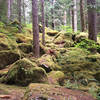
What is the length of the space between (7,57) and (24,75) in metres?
3.73

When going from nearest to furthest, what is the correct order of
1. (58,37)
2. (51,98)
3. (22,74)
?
1. (51,98)
2. (22,74)
3. (58,37)

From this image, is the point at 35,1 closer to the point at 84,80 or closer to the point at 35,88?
the point at 84,80

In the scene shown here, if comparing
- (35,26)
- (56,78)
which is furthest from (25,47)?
(56,78)

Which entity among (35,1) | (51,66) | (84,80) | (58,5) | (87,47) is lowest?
(84,80)

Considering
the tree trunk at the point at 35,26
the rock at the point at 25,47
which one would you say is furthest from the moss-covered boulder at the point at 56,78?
the rock at the point at 25,47

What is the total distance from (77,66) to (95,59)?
126 cm

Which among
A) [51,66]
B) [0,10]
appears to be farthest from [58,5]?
[0,10]

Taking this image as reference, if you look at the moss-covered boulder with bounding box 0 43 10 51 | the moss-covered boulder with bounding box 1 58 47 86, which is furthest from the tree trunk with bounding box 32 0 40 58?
the moss-covered boulder with bounding box 1 58 47 86

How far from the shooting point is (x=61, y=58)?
10625 mm

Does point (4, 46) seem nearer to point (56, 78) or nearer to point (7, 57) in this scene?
point (7, 57)

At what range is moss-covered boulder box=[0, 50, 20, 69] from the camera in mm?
9452

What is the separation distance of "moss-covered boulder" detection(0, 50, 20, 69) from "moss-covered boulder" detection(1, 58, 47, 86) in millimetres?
3069

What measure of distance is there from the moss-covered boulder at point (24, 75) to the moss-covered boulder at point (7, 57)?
10.1ft

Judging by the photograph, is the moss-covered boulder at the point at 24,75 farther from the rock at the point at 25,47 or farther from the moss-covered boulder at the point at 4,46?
the rock at the point at 25,47
